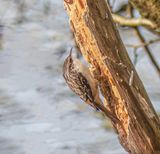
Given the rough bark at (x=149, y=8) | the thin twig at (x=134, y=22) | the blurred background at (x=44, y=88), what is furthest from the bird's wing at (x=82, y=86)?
the blurred background at (x=44, y=88)

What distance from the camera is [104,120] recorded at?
5.31 metres

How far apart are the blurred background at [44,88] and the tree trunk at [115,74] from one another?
1874mm

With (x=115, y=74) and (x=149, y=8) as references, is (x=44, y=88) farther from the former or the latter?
(x=115, y=74)

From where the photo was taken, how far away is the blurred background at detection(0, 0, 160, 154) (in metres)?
5.06

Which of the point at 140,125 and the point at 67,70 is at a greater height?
the point at 67,70

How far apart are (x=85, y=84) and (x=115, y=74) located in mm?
214

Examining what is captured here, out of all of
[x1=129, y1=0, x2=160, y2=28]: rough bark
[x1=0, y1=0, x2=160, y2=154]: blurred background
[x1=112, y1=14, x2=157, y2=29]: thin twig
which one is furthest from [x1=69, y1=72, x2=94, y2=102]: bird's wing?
[x1=0, y1=0, x2=160, y2=154]: blurred background

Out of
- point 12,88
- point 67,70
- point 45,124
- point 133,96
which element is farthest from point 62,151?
point 133,96

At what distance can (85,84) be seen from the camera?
2.96m

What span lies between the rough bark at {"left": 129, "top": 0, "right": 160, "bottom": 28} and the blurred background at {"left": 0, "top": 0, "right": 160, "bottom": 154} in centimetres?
46

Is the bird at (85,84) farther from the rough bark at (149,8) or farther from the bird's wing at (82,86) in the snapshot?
the rough bark at (149,8)

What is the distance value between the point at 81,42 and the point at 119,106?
0.34 m

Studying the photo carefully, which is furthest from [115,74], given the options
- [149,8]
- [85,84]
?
[149,8]

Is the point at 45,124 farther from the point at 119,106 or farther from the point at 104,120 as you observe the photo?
the point at 119,106
